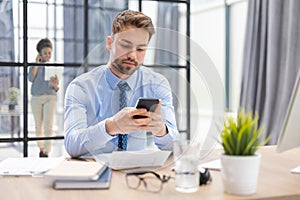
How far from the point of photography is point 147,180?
1241 millimetres

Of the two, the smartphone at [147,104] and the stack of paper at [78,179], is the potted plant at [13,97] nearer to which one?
the smartphone at [147,104]

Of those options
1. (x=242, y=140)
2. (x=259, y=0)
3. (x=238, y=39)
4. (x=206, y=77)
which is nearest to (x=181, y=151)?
(x=242, y=140)

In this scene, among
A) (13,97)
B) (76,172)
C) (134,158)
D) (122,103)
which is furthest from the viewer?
(13,97)

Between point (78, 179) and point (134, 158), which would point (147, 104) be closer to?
point (134, 158)

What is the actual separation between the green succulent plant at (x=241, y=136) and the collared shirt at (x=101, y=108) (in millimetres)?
427

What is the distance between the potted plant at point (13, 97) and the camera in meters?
2.95

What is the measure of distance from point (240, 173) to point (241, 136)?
91 mm

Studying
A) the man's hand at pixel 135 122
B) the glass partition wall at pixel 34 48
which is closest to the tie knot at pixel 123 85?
the man's hand at pixel 135 122

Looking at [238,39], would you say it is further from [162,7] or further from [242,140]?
[242,140]

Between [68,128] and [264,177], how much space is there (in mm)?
733

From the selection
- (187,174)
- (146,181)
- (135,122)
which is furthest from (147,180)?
(135,122)

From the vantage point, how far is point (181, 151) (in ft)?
4.21

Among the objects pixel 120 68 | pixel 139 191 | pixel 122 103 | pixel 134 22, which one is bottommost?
pixel 139 191

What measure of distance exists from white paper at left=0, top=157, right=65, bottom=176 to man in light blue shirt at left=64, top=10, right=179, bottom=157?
0.12 m
